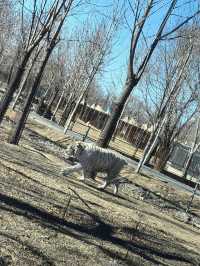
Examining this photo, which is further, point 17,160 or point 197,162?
point 197,162

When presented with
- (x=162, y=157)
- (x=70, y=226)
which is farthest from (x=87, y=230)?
(x=162, y=157)

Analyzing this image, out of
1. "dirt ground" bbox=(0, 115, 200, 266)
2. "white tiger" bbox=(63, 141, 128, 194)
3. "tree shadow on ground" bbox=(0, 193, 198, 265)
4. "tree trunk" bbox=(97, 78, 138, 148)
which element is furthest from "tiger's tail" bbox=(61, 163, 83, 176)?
"tree shadow on ground" bbox=(0, 193, 198, 265)

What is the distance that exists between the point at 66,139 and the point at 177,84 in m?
5.80

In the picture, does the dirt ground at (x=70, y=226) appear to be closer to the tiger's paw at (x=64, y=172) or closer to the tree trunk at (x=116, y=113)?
the tiger's paw at (x=64, y=172)

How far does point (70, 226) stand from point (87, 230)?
0.32 m

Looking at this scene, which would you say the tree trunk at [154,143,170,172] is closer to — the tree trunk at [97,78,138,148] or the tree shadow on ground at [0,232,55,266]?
the tree trunk at [97,78,138,148]

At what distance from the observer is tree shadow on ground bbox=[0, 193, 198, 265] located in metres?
7.98

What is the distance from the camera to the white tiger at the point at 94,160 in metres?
13.8

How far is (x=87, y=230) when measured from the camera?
339 inches

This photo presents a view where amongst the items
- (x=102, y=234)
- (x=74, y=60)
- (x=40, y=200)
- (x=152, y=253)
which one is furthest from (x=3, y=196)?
(x=74, y=60)

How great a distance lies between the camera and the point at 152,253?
29.0ft

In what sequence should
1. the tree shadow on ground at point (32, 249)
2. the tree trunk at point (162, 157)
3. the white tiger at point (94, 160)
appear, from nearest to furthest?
the tree shadow on ground at point (32, 249), the white tiger at point (94, 160), the tree trunk at point (162, 157)

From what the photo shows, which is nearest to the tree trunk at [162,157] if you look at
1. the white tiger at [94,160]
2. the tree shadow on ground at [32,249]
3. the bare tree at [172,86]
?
the bare tree at [172,86]

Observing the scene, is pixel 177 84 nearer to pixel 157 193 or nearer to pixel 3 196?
pixel 157 193
